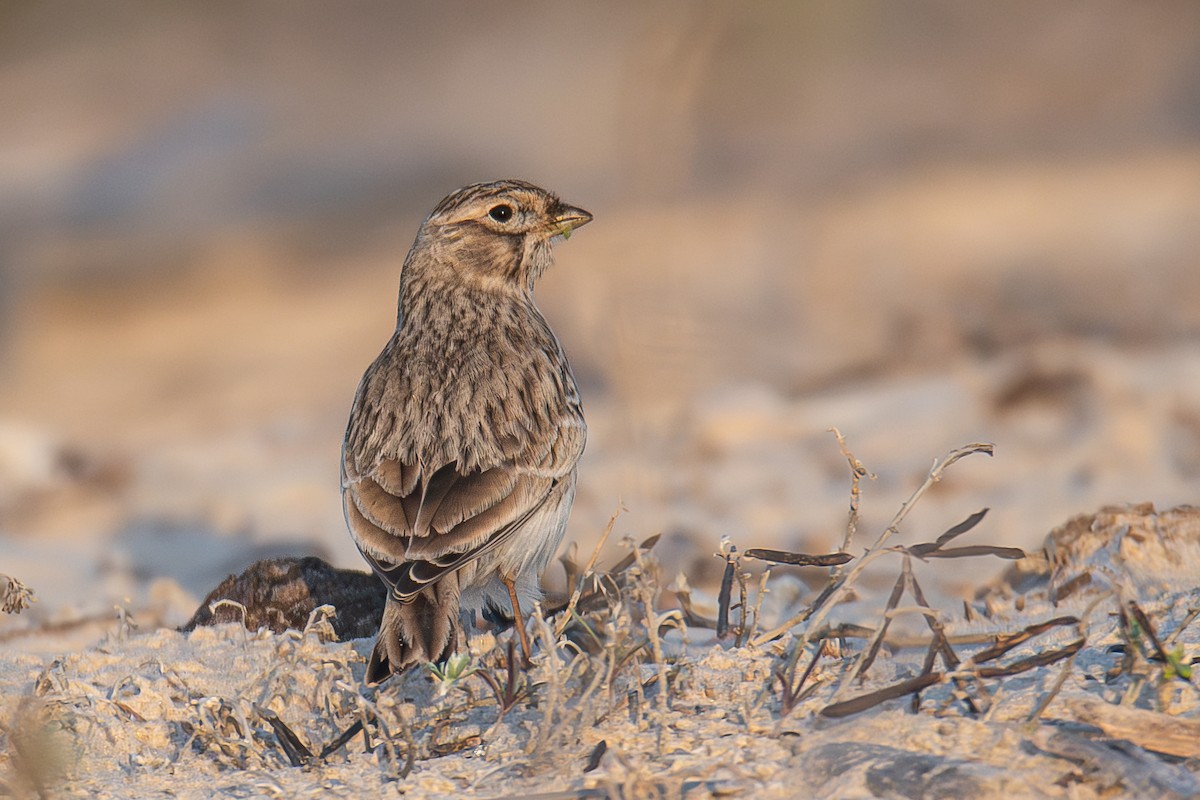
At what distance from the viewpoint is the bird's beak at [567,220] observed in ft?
18.5

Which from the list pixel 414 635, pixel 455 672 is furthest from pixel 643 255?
pixel 455 672

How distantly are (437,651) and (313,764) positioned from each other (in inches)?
20.9

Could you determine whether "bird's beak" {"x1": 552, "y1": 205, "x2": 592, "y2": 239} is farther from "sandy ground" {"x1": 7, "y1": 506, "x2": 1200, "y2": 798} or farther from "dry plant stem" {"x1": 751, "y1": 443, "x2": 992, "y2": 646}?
"dry plant stem" {"x1": 751, "y1": 443, "x2": 992, "y2": 646}

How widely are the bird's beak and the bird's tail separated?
6.08 ft

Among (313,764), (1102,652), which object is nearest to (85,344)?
(313,764)

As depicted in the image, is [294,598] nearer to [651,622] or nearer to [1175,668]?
[651,622]

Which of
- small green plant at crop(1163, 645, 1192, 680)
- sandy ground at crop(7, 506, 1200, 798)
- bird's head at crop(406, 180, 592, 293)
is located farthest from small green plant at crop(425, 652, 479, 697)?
bird's head at crop(406, 180, 592, 293)

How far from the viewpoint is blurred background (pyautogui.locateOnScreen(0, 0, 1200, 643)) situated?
21.4 ft

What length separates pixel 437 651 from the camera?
397 cm

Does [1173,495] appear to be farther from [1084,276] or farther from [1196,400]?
[1084,276]

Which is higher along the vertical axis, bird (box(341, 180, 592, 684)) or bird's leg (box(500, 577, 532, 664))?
bird (box(341, 180, 592, 684))

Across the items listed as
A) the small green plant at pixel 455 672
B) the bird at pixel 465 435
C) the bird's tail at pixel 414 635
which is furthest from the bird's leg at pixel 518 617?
the small green plant at pixel 455 672

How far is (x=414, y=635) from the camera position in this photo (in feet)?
13.1

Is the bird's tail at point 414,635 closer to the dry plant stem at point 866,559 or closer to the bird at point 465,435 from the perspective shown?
the bird at point 465,435
